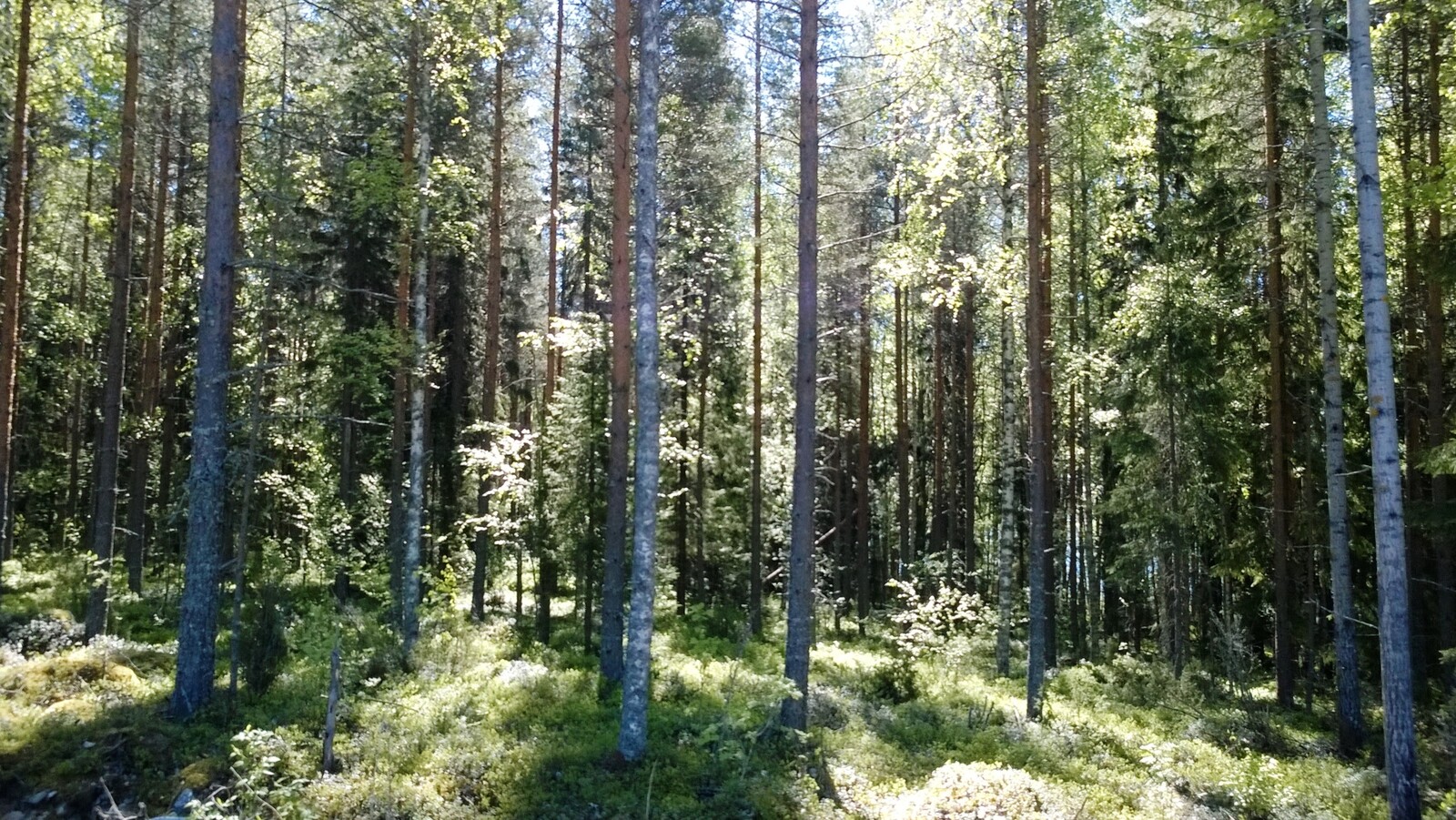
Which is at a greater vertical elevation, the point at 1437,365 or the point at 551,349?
the point at 551,349

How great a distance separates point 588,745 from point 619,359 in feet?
17.3

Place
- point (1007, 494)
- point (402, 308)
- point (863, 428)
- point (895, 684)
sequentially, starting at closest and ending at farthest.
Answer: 1. point (895, 684)
2. point (402, 308)
3. point (1007, 494)
4. point (863, 428)

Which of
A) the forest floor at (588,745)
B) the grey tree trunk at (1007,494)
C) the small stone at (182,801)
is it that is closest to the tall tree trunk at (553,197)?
the forest floor at (588,745)

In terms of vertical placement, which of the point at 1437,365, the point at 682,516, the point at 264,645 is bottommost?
the point at 264,645

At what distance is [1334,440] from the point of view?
11508 mm

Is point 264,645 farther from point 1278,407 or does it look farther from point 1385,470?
point 1278,407

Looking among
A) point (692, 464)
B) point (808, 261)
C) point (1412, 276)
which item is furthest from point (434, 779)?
point (1412, 276)

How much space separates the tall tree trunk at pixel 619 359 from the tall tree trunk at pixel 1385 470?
8513mm

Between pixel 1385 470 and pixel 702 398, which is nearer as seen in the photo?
pixel 1385 470

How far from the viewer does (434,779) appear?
8617mm

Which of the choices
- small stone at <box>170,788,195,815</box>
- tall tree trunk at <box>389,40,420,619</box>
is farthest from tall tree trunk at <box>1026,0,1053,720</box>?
small stone at <box>170,788,195,815</box>

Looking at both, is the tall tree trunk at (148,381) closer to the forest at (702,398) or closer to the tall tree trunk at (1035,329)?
the forest at (702,398)

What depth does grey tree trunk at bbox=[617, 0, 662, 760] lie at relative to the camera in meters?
9.32

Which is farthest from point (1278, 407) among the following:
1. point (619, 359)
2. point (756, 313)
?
point (619, 359)
